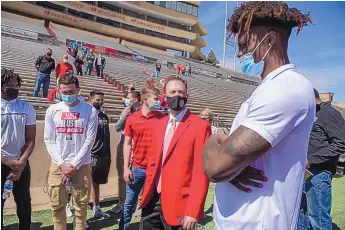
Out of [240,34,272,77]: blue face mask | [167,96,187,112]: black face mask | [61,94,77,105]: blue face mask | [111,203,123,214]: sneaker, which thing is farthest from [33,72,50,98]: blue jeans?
[240,34,272,77]: blue face mask

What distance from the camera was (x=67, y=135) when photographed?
12.8 feet

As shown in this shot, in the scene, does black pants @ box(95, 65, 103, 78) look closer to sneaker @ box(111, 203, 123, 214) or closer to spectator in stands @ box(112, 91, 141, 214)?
spectator in stands @ box(112, 91, 141, 214)

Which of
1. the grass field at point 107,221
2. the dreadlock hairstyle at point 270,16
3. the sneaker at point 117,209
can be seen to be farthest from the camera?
the sneaker at point 117,209

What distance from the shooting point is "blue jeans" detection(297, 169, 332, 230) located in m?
3.80

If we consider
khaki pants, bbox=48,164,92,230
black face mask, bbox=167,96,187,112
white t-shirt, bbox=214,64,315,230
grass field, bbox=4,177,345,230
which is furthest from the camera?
grass field, bbox=4,177,345,230

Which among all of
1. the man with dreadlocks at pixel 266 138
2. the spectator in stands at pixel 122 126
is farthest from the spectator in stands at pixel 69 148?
the man with dreadlocks at pixel 266 138

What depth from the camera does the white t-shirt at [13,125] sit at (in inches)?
147

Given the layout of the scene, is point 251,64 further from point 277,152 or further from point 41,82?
point 41,82

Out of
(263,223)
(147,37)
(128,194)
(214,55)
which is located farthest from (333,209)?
(214,55)

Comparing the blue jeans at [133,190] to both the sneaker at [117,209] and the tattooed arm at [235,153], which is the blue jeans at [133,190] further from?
the tattooed arm at [235,153]

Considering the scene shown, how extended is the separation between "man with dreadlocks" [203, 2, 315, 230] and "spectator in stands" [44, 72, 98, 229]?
2.69 meters

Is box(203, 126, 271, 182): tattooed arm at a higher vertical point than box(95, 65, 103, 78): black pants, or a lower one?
lower

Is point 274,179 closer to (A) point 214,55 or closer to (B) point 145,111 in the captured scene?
(B) point 145,111

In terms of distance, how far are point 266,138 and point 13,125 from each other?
129 inches
